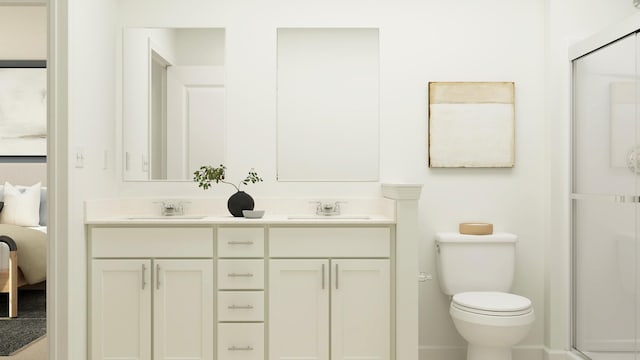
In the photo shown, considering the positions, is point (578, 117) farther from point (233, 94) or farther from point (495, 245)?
point (233, 94)

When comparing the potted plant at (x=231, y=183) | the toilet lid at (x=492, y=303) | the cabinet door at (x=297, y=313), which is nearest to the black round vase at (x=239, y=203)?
the potted plant at (x=231, y=183)

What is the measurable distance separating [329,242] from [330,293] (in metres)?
0.25

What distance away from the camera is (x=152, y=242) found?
2.59 metres

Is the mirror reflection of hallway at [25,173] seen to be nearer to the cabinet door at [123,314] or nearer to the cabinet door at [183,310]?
the cabinet door at [123,314]

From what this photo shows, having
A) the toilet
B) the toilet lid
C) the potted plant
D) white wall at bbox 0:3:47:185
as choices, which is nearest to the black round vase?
the potted plant

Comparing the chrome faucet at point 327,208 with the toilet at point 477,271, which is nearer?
the toilet at point 477,271

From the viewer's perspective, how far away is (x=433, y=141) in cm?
303

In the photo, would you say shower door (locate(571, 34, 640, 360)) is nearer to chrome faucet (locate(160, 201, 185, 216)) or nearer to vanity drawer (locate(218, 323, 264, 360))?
vanity drawer (locate(218, 323, 264, 360))

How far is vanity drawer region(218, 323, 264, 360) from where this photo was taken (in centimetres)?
255

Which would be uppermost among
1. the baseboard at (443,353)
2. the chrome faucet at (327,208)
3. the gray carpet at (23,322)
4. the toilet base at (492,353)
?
the chrome faucet at (327,208)

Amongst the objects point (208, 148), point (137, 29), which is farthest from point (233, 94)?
point (137, 29)

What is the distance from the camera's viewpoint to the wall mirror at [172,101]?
3066 millimetres

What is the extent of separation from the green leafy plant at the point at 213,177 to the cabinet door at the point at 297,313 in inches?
24.4

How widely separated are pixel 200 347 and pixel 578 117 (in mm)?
2335
